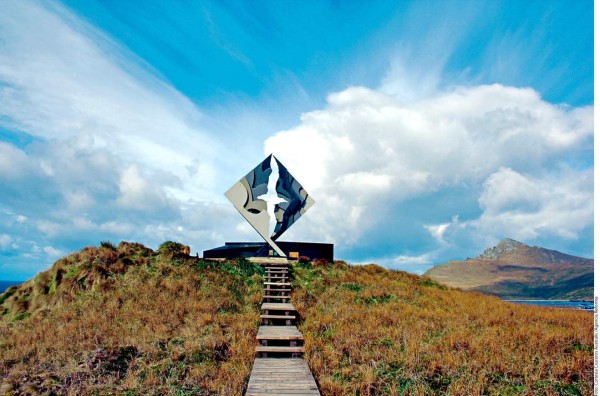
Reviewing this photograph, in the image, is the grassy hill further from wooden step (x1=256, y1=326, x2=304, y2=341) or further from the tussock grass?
wooden step (x1=256, y1=326, x2=304, y2=341)

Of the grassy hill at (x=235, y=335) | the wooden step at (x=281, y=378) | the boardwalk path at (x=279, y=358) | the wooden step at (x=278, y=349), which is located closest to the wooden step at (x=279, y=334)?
the boardwalk path at (x=279, y=358)

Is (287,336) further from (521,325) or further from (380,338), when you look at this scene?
(521,325)

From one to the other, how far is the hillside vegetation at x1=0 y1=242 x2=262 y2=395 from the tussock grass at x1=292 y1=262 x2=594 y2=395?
2242 millimetres

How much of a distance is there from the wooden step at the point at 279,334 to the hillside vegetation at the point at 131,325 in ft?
1.43

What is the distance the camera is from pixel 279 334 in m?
10.7

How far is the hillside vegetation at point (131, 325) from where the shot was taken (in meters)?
8.81

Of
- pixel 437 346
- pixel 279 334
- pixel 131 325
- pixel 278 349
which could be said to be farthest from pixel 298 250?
pixel 278 349

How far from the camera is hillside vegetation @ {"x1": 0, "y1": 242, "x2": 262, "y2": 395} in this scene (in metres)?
8.81

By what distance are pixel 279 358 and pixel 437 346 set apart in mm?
4388

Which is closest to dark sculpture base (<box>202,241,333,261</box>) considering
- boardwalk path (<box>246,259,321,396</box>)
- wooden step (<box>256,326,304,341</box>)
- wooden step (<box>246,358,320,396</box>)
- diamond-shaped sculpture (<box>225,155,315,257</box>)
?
diamond-shaped sculpture (<box>225,155,315,257</box>)

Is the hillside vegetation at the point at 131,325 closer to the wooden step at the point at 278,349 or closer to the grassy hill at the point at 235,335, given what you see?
the grassy hill at the point at 235,335

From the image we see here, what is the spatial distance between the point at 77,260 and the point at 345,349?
1663 centimetres

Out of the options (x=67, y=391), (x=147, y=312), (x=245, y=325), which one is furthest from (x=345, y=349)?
(x=147, y=312)

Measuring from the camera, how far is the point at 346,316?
543 inches
